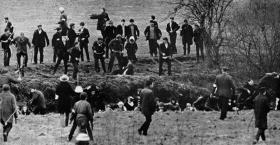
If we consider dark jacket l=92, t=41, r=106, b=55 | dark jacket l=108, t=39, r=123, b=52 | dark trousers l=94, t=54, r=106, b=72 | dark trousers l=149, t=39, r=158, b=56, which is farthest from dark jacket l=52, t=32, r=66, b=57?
dark trousers l=149, t=39, r=158, b=56

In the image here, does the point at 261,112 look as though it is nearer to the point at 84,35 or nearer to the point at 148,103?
the point at 148,103

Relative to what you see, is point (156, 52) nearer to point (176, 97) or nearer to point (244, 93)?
point (176, 97)

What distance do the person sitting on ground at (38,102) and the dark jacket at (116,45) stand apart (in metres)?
7.64

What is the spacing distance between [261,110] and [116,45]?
48.2ft

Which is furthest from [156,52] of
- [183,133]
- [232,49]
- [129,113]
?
[183,133]

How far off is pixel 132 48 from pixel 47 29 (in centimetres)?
1656

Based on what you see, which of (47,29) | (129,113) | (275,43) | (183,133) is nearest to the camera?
(183,133)

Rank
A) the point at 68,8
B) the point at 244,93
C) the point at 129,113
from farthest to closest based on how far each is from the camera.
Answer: the point at 68,8 → the point at 244,93 → the point at 129,113

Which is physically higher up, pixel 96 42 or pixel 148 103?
pixel 96 42

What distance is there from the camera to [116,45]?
36.9 meters

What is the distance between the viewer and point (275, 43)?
4156 cm

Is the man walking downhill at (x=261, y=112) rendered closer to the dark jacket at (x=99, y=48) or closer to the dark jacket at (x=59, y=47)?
the dark jacket at (x=99, y=48)

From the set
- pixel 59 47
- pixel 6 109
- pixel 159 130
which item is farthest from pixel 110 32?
pixel 6 109

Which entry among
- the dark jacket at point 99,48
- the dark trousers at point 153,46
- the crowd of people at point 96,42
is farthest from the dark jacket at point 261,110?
the dark trousers at point 153,46
